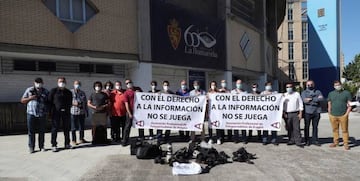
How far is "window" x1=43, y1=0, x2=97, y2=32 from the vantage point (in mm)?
13752

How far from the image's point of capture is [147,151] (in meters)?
7.61

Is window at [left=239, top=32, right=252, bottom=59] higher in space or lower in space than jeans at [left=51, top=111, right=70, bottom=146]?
higher

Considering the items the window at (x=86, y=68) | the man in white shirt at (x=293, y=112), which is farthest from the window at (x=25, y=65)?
the man in white shirt at (x=293, y=112)

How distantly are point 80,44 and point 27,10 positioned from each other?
248 centimetres

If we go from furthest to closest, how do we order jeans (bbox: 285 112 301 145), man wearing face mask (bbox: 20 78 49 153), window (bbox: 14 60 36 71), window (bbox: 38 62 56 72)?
window (bbox: 38 62 56 72)
window (bbox: 14 60 36 71)
jeans (bbox: 285 112 301 145)
man wearing face mask (bbox: 20 78 49 153)

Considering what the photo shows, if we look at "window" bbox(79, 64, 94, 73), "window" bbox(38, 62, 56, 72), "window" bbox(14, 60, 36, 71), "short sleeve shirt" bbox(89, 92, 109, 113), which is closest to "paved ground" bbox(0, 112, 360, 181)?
"short sleeve shirt" bbox(89, 92, 109, 113)

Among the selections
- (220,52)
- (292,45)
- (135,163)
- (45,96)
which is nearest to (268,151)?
(135,163)

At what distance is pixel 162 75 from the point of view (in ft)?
63.8

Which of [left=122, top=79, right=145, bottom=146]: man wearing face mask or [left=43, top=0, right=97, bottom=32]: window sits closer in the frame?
[left=122, top=79, right=145, bottom=146]: man wearing face mask

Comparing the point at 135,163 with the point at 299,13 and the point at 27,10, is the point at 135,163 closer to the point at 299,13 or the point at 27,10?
the point at 27,10

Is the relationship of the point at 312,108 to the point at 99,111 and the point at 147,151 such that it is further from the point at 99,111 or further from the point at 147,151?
the point at 99,111

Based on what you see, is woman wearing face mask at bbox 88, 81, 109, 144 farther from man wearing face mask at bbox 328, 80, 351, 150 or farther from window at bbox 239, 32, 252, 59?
window at bbox 239, 32, 252, 59

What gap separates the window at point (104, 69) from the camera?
16.5 metres

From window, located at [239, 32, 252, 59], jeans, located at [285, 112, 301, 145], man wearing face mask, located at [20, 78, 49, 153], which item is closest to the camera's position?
man wearing face mask, located at [20, 78, 49, 153]
